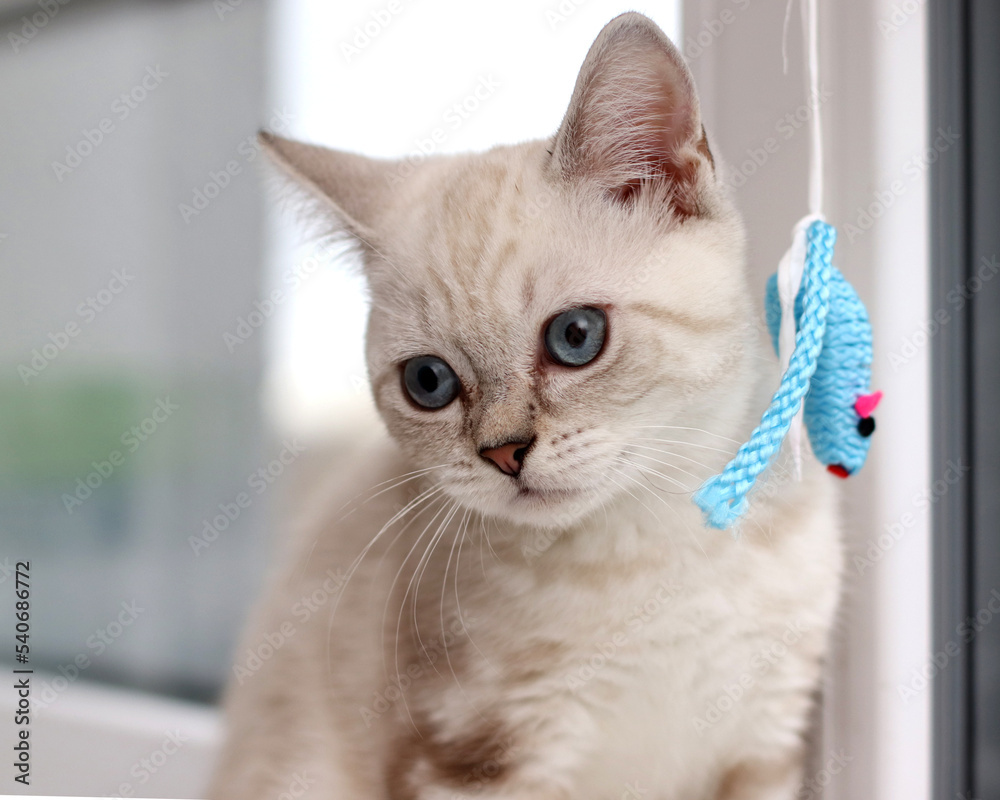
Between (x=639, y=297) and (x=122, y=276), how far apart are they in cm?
136

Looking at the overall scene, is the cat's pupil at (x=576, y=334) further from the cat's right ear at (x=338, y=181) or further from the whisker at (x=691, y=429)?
the cat's right ear at (x=338, y=181)

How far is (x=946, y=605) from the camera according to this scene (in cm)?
102

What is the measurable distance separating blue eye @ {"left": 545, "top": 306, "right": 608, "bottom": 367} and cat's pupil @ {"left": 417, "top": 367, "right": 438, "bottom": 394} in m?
0.15

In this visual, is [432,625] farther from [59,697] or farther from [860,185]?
[59,697]

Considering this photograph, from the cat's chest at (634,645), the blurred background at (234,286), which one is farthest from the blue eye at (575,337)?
→ the blurred background at (234,286)

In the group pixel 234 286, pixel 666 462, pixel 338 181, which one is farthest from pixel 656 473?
pixel 234 286

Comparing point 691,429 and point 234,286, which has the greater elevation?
point 234,286

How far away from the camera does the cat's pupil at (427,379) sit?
2.97 ft

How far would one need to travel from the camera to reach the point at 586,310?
82 centimetres

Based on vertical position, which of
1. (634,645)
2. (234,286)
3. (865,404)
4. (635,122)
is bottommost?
(634,645)

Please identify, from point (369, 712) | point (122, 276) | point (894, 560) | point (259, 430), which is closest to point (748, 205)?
point (894, 560)

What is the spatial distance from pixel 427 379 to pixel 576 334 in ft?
0.64

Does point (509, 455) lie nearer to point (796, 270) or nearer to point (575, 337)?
point (575, 337)

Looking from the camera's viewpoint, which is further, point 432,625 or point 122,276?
point 122,276
